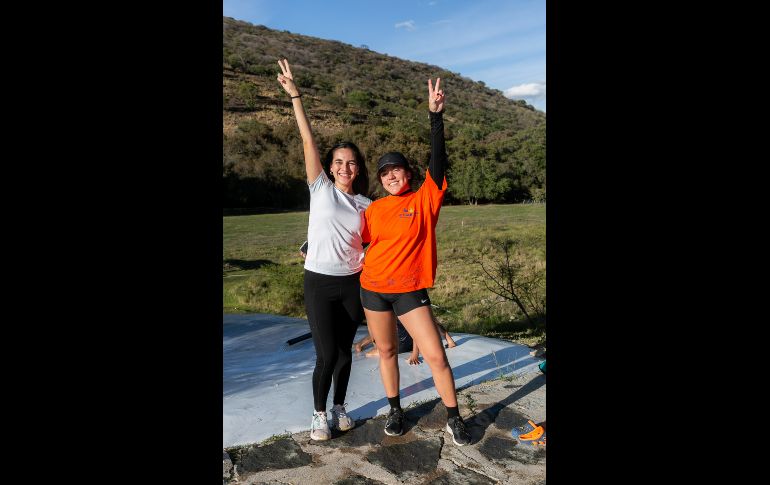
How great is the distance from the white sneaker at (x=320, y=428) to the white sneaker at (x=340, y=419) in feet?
0.22

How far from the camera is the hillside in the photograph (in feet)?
53.4

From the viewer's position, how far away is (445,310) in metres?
8.19

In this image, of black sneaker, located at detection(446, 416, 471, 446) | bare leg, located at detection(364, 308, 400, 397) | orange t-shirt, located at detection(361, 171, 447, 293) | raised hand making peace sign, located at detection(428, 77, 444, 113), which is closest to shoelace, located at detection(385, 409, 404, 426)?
bare leg, located at detection(364, 308, 400, 397)

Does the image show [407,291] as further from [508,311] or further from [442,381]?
[508,311]

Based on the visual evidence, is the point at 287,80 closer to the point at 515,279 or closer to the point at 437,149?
the point at 437,149

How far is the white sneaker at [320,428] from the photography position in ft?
7.50

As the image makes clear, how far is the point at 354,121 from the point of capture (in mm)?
22734

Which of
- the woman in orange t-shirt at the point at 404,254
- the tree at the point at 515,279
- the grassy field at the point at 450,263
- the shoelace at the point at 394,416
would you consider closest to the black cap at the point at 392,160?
the woman in orange t-shirt at the point at 404,254

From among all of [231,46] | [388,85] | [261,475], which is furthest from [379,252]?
[231,46]

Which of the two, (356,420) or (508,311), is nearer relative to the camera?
(356,420)

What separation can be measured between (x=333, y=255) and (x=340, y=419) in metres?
0.78

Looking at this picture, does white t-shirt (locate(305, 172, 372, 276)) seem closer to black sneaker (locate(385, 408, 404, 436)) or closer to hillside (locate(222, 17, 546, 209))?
black sneaker (locate(385, 408, 404, 436))
